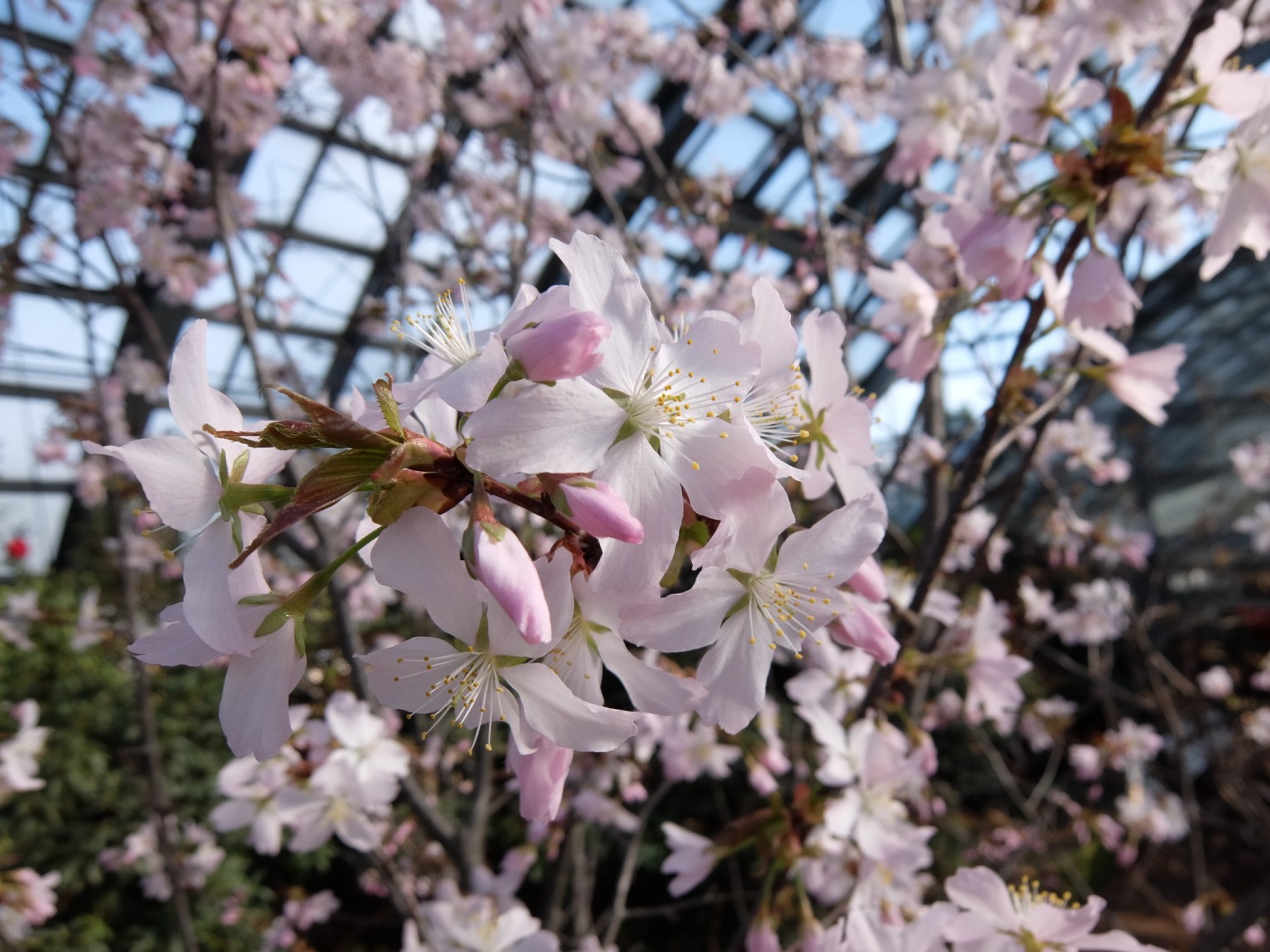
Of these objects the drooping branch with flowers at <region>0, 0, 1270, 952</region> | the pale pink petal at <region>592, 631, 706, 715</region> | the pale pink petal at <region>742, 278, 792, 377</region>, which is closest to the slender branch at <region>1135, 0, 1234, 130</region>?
the drooping branch with flowers at <region>0, 0, 1270, 952</region>

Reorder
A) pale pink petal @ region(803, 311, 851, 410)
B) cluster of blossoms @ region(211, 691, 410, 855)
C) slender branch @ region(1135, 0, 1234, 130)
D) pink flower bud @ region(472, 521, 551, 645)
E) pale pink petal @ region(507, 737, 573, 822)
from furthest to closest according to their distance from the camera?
1. cluster of blossoms @ region(211, 691, 410, 855)
2. slender branch @ region(1135, 0, 1234, 130)
3. pale pink petal @ region(803, 311, 851, 410)
4. pale pink petal @ region(507, 737, 573, 822)
5. pink flower bud @ region(472, 521, 551, 645)

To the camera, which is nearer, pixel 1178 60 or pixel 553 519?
pixel 553 519

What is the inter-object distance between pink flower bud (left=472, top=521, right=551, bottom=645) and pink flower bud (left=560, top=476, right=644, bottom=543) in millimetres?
48

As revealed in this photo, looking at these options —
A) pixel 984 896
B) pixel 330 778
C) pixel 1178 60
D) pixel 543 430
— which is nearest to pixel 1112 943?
pixel 984 896

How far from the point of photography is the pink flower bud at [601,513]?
1.57 ft

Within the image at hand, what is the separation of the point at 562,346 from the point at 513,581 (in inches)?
6.0

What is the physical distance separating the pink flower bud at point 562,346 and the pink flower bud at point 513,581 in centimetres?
11

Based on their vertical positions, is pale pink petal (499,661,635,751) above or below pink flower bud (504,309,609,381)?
below

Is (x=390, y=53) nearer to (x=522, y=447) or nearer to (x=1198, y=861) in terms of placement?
(x=522, y=447)

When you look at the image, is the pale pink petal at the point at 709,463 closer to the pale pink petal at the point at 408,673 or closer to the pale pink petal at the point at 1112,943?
the pale pink petal at the point at 408,673

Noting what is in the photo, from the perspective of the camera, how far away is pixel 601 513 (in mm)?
478

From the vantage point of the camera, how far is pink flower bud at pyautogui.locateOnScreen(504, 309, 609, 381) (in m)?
0.48

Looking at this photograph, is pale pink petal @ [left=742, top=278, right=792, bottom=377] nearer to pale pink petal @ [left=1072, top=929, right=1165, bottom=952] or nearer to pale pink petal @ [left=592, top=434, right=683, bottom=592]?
pale pink petal @ [left=592, top=434, right=683, bottom=592]

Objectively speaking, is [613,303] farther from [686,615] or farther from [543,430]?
[686,615]
